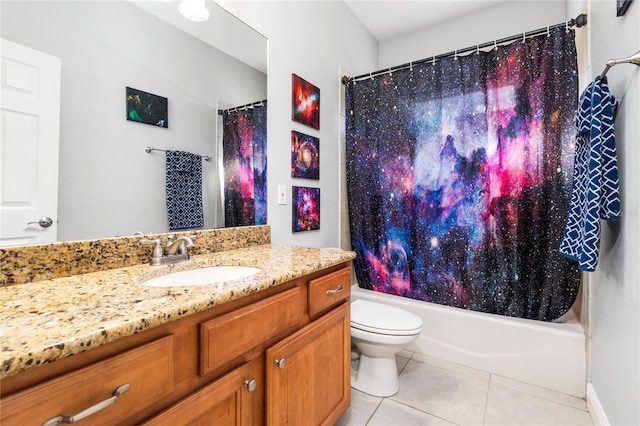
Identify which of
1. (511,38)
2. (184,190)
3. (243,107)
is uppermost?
(511,38)

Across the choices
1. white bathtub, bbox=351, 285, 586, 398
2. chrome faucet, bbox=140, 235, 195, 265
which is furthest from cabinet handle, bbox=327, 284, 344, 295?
white bathtub, bbox=351, 285, 586, 398

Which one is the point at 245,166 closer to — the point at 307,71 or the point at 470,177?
the point at 307,71

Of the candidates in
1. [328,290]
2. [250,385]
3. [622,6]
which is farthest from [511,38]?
[250,385]

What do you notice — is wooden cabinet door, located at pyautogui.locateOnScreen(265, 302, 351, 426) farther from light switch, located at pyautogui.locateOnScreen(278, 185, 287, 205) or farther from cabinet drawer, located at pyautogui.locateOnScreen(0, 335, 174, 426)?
light switch, located at pyautogui.locateOnScreen(278, 185, 287, 205)

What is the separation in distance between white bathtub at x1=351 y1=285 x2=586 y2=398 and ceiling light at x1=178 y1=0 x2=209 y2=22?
6.88ft

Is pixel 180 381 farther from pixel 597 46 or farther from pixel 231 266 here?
pixel 597 46

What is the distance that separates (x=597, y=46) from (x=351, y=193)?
5.29 feet

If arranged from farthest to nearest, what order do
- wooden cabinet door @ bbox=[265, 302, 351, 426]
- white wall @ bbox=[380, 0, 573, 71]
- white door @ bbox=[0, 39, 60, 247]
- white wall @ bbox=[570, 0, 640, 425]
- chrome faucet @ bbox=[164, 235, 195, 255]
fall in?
1. white wall @ bbox=[380, 0, 573, 71]
2. chrome faucet @ bbox=[164, 235, 195, 255]
3. white wall @ bbox=[570, 0, 640, 425]
4. wooden cabinet door @ bbox=[265, 302, 351, 426]
5. white door @ bbox=[0, 39, 60, 247]

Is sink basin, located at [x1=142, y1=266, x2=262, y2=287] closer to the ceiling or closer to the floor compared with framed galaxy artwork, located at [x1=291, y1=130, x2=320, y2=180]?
closer to the floor

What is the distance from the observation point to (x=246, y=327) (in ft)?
2.62

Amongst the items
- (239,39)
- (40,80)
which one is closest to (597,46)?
(239,39)

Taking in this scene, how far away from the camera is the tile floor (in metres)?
1.42

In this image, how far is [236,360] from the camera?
791 millimetres

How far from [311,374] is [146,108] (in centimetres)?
120
